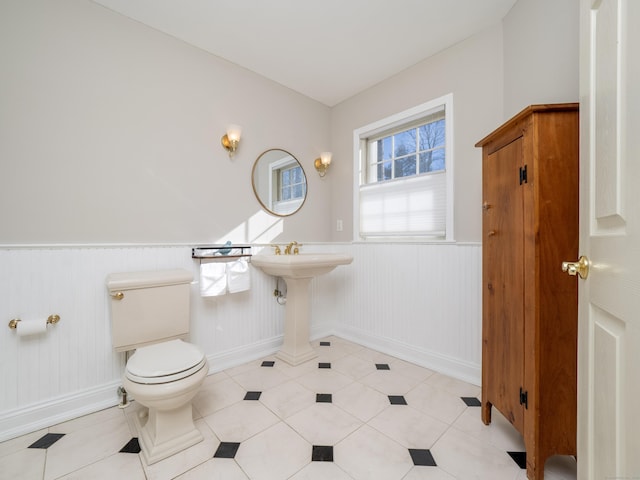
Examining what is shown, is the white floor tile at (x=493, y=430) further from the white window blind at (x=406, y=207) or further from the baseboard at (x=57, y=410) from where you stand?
the baseboard at (x=57, y=410)

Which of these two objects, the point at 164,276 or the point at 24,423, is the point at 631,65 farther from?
the point at 24,423

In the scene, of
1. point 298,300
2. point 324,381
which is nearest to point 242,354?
point 298,300

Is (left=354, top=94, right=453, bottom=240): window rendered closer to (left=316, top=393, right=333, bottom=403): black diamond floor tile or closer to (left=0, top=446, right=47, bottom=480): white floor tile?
(left=316, top=393, right=333, bottom=403): black diamond floor tile

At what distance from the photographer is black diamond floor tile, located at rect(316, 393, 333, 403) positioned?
1839mm

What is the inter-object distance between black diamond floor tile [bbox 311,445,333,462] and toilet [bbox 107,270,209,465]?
2.01 feet

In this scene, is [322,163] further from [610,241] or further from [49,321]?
[610,241]

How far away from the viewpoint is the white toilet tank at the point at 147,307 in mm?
1625

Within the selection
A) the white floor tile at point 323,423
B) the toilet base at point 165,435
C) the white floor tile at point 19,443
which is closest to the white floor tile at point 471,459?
the white floor tile at point 323,423

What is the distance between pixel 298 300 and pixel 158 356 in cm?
120

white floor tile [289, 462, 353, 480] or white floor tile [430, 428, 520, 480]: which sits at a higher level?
white floor tile [289, 462, 353, 480]

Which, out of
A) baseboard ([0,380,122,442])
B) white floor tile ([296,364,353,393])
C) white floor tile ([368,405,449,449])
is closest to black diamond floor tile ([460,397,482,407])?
white floor tile ([368,405,449,449])

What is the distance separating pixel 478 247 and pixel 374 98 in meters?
1.72

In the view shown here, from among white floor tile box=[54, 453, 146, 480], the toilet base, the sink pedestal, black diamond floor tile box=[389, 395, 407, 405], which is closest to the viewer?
white floor tile box=[54, 453, 146, 480]

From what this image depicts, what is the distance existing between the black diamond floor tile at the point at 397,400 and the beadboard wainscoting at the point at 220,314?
0.56 m
